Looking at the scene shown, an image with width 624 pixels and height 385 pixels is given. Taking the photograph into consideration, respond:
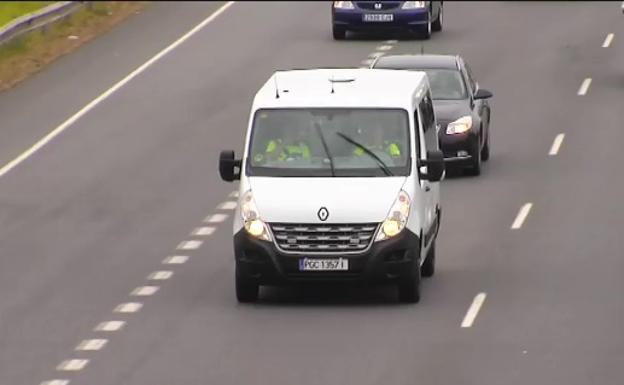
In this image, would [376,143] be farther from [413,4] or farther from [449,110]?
[413,4]

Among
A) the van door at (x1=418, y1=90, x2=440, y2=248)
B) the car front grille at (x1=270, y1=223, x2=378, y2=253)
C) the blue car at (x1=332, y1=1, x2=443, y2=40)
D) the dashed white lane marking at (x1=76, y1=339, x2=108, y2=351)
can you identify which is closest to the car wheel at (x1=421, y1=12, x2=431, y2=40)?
the blue car at (x1=332, y1=1, x2=443, y2=40)

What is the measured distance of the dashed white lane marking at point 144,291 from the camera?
25.3m

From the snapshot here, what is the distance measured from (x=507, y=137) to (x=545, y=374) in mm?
17819

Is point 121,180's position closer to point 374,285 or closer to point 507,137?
point 507,137

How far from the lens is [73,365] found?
21219mm

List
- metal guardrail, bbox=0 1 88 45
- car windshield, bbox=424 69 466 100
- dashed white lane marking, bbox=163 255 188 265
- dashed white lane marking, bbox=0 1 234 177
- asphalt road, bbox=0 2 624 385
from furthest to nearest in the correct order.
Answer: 1. metal guardrail, bbox=0 1 88 45
2. dashed white lane marking, bbox=0 1 234 177
3. car windshield, bbox=424 69 466 100
4. dashed white lane marking, bbox=163 255 188 265
5. asphalt road, bbox=0 2 624 385

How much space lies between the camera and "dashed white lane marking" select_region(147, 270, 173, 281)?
26.3m

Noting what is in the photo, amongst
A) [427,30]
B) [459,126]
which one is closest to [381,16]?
[427,30]

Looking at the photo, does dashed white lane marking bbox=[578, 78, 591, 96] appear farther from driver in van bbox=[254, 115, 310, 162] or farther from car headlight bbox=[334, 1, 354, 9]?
driver in van bbox=[254, 115, 310, 162]

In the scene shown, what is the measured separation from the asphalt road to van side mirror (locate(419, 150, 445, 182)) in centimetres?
124

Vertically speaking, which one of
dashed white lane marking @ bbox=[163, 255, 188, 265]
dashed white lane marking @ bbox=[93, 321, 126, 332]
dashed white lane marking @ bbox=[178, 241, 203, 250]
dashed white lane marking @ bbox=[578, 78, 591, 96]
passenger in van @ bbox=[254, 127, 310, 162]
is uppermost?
passenger in van @ bbox=[254, 127, 310, 162]

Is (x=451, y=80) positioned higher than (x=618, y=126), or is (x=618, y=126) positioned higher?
(x=451, y=80)

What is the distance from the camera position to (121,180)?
33.6 meters

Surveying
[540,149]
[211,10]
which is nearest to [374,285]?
[540,149]
